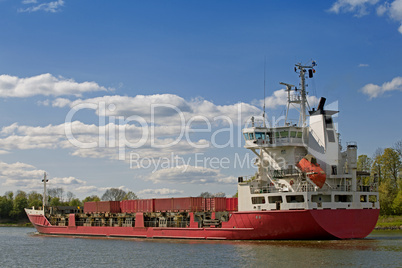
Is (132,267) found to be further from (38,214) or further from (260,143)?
(38,214)

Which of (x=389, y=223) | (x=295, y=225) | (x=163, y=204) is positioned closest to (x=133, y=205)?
(x=163, y=204)

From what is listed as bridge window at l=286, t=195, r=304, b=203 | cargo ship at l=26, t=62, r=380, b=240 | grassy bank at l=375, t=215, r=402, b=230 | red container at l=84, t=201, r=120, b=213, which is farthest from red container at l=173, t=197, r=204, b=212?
grassy bank at l=375, t=215, r=402, b=230

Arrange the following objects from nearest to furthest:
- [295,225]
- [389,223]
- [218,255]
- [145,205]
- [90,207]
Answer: [218,255], [295,225], [145,205], [90,207], [389,223]

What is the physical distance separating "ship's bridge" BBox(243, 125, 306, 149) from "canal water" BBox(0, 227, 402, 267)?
7.43m

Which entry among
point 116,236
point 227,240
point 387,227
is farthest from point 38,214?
point 387,227

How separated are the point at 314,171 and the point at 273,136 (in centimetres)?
471

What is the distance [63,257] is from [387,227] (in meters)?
41.4

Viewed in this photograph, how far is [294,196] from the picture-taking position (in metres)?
35.1

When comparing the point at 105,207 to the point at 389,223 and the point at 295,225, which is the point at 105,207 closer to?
the point at 295,225

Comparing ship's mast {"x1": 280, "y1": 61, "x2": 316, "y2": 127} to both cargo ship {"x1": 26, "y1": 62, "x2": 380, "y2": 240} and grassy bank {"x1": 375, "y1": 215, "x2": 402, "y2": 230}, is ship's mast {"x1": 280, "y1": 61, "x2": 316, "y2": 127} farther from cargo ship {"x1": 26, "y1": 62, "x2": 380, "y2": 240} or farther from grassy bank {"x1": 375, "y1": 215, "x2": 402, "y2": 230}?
grassy bank {"x1": 375, "y1": 215, "x2": 402, "y2": 230}

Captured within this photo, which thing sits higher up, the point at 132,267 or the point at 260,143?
the point at 260,143

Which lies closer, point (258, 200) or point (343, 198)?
point (343, 198)

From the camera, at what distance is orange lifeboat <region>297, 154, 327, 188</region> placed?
33.8 meters

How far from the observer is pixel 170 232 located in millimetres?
40688
